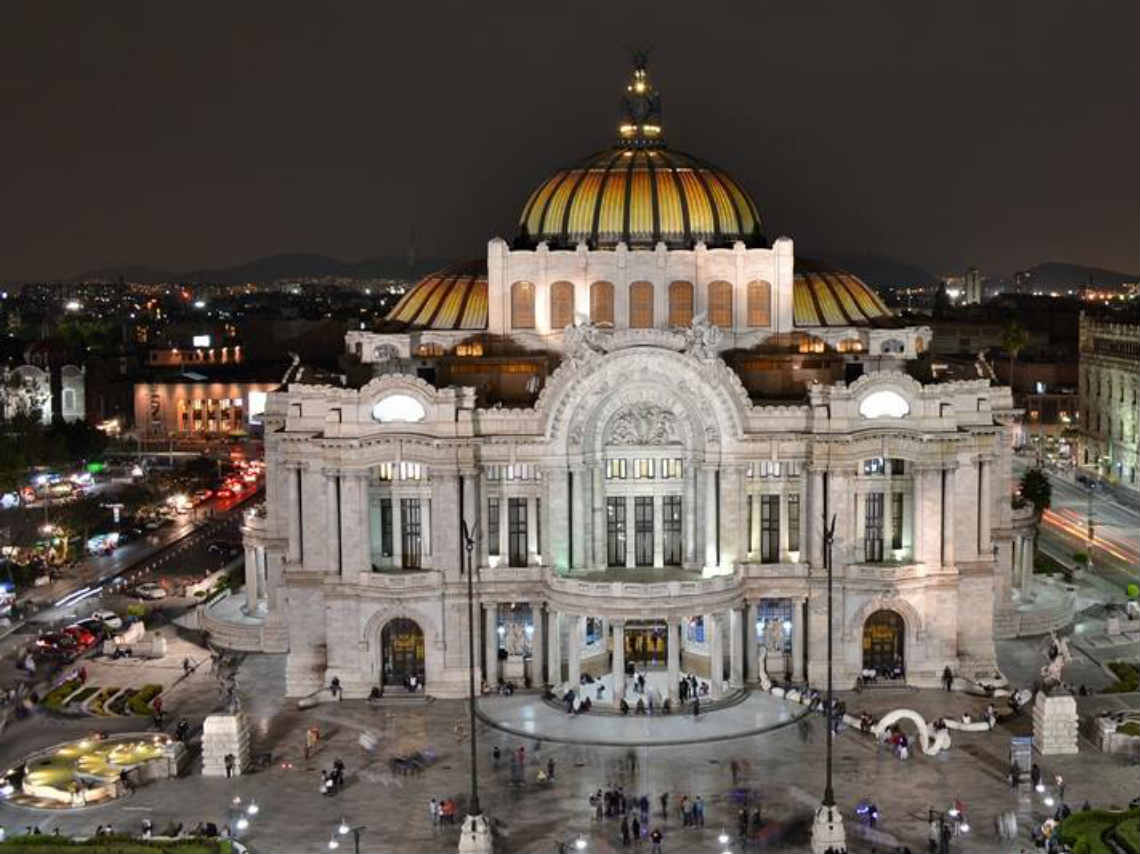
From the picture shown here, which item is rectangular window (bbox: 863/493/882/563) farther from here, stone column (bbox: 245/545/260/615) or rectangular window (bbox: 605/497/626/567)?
stone column (bbox: 245/545/260/615)

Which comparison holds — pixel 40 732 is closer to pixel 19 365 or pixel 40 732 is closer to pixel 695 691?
pixel 695 691

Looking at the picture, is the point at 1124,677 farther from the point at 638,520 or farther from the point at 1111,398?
the point at 1111,398

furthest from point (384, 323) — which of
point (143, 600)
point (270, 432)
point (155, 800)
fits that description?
point (155, 800)

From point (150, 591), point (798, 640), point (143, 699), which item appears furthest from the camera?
point (150, 591)

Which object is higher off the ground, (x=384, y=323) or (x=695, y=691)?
(x=384, y=323)

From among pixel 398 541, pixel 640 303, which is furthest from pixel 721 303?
pixel 398 541

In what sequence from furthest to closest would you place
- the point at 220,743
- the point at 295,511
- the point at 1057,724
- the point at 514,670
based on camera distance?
the point at 295,511
the point at 514,670
the point at 1057,724
the point at 220,743
